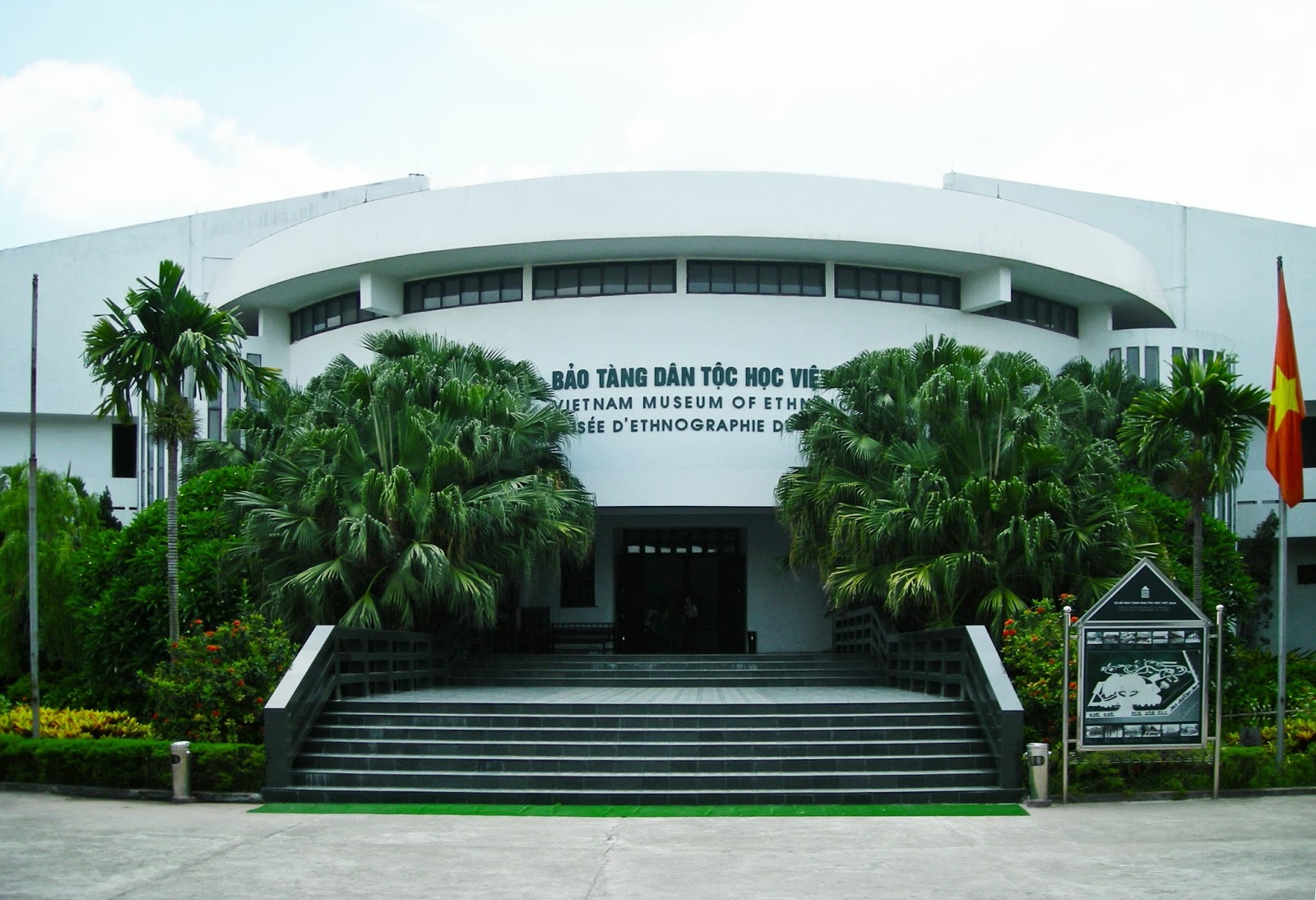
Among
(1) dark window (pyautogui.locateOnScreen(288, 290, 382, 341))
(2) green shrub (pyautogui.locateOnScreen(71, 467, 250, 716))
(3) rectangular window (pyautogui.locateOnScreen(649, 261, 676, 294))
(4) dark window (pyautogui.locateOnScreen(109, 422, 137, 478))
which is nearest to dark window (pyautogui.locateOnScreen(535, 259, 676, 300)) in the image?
(3) rectangular window (pyautogui.locateOnScreen(649, 261, 676, 294))

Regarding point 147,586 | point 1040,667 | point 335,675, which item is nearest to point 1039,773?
point 1040,667

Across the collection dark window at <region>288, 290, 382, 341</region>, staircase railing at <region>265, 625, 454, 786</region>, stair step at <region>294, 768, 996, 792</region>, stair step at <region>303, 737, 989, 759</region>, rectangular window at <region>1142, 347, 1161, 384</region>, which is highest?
dark window at <region>288, 290, 382, 341</region>

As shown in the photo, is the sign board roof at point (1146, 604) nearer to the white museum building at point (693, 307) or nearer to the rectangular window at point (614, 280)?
the white museum building at point (693, 307)

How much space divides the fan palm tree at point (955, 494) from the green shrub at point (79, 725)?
9.90 meters

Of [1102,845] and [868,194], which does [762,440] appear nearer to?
[868,194]

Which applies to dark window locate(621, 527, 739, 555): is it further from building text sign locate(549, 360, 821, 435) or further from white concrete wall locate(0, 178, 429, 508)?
white concrete wall locate(0, 178, 429, 508)

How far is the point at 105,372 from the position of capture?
17672 millimetres

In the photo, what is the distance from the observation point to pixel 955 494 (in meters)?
18.8

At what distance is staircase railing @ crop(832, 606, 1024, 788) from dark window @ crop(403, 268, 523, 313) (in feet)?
33.7

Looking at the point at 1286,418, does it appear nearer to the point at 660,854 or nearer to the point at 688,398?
the point at 660,854

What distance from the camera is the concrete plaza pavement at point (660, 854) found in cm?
912

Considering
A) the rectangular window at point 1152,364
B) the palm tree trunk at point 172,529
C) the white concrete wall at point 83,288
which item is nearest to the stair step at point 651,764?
the palm tree trunk at point 172,529

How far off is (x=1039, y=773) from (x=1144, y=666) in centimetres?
155

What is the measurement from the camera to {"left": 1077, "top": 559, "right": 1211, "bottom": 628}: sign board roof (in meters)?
13.4
